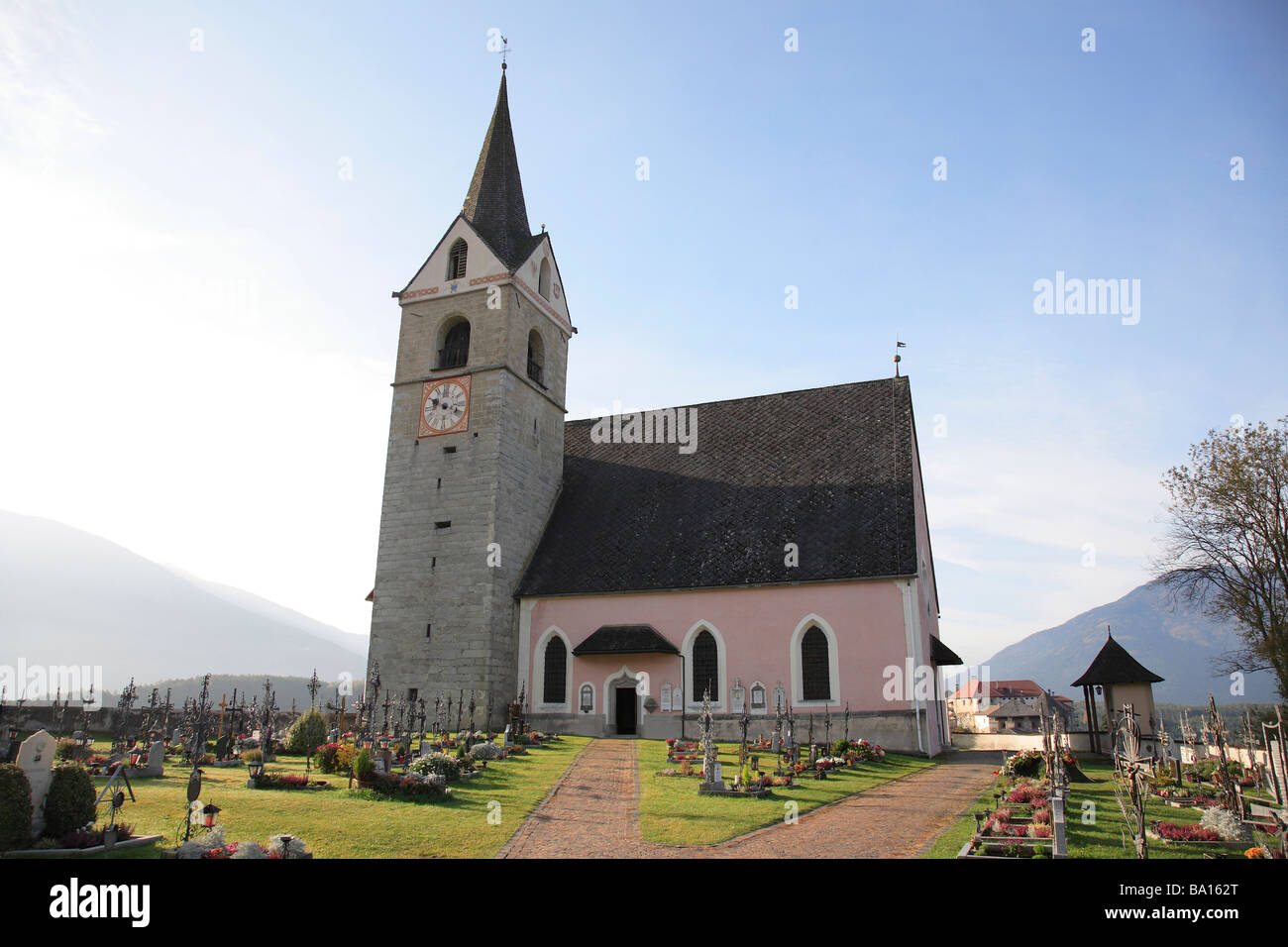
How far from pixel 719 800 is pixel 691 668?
13665mm

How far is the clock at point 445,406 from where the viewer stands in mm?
34438

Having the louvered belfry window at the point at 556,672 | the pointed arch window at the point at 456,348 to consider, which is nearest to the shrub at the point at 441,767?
the louvered belfry window at the point at 556,672

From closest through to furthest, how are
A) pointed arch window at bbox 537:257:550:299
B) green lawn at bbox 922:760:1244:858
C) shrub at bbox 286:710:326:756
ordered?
green lawn at bbox 922:760:1244:858, shrub at bbox 286:710:326:756, pointed arch window at bbox 537:257:550:299

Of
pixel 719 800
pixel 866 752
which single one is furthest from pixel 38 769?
pixel 866 752

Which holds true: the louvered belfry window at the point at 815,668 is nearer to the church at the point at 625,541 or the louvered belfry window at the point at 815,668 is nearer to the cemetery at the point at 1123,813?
the church at the point at 625,541

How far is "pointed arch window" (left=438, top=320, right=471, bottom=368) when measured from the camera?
35.9m

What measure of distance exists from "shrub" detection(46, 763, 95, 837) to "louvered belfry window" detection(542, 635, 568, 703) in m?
19.8

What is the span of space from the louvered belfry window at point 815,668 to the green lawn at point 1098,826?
895 centimetres

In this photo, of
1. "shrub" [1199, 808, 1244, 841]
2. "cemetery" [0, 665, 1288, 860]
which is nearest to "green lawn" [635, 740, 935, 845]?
"cemetery" [0, 665, 1288, 860]

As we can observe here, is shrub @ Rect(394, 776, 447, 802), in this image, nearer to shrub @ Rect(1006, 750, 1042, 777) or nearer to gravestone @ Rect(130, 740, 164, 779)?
gravestone @ Rect(130, 740, 164, 779)

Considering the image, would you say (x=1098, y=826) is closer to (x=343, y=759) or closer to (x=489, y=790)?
(x=489, y=790)

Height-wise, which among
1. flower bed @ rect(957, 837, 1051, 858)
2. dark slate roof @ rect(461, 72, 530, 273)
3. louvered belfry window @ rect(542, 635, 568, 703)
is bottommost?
flower bed @ rect(957, 837, 1051, 858)
